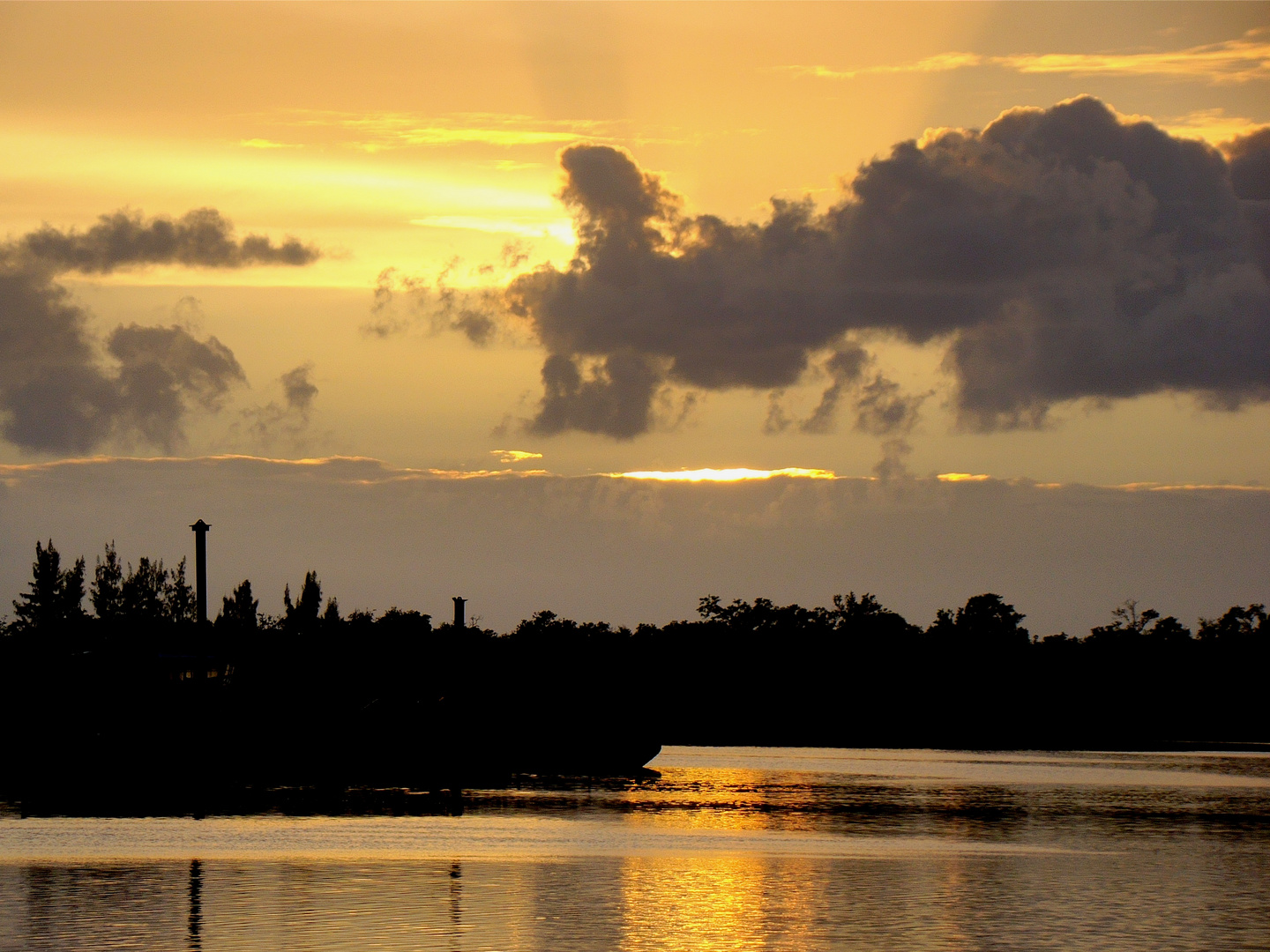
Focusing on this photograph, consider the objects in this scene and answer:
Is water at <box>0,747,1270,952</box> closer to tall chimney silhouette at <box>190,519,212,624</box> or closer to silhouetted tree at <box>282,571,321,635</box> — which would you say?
tall chimney silhouette at <box>190,519,212,624</box>

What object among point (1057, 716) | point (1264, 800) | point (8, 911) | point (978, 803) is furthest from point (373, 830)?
point (1057, 716)

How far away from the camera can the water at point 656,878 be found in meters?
33.4

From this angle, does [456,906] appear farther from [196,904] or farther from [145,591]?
[145,591]

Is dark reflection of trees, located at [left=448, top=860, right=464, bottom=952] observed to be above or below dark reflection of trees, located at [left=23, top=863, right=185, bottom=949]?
below

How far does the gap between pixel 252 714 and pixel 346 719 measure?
5.78 m

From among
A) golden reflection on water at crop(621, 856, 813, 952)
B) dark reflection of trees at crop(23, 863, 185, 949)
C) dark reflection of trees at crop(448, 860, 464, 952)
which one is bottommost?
golden reflection on water at crop(621, 856, 813, 952)

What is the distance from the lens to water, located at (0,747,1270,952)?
33.4 meters

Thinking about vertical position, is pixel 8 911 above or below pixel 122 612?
below

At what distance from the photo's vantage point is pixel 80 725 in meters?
85.4

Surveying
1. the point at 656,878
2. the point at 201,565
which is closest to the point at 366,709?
the point at 201,565

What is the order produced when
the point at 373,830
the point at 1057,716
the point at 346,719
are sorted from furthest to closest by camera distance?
the point at 1057,716 → the point at 346,719 → the point at 373,830

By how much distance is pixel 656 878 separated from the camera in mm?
43969

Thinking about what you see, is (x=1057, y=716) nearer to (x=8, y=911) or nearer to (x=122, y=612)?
(x=122, y=612)

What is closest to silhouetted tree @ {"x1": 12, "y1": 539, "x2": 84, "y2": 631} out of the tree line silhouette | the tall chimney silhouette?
the tree line silhouette
